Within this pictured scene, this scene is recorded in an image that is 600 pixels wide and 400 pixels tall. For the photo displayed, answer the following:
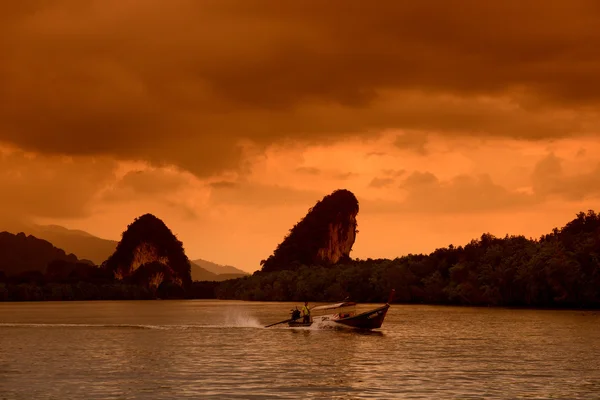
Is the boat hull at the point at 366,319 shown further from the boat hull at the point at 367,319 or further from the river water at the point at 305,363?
the river water at the point at 305,363

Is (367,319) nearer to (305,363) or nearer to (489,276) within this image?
(305,363)

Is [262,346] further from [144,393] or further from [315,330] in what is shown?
[144,393]

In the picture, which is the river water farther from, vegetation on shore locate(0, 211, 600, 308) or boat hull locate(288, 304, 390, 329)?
vegetation on shore locate(0, 211, 600, 308)

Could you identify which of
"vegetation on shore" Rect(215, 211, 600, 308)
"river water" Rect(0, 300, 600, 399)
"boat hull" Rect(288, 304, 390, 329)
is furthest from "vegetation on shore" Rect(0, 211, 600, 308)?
"boat hull" Rect(288, 304, 390, 329)

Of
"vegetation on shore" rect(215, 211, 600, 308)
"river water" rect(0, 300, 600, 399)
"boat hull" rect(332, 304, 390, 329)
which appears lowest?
"river water" rect(0, 300, 600, 399)

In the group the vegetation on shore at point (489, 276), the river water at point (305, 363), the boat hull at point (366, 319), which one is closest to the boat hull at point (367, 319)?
the boat hull at point (366, 319)

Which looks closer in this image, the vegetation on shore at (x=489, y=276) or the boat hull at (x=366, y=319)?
the boat hull at (x=366, y=319)

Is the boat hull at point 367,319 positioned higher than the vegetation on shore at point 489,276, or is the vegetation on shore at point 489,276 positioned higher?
the vegetation on shore at point 489,276

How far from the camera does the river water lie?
35.3m

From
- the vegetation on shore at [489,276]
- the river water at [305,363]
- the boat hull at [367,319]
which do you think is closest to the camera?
the river water at [305,363]

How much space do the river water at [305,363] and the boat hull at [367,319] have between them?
89 centimetres

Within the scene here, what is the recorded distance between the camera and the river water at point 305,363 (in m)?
35.3

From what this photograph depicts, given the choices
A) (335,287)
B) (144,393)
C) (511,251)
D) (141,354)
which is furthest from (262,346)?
(335,287)

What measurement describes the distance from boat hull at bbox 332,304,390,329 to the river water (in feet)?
2.91
